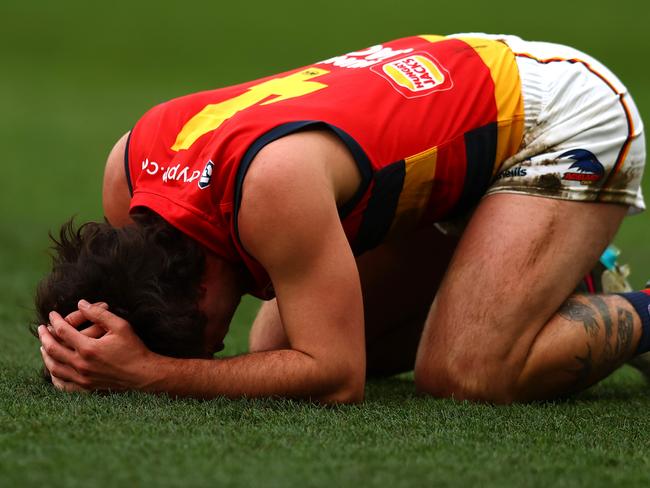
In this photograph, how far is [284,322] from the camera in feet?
8.90

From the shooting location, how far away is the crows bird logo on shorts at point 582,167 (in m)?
3.25

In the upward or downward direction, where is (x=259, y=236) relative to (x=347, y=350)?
upward

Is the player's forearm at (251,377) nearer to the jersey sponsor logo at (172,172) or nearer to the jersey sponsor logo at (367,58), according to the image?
the jersey sponsor logo at (172,172)

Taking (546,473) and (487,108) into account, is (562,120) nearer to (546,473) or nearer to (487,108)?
(487,108)

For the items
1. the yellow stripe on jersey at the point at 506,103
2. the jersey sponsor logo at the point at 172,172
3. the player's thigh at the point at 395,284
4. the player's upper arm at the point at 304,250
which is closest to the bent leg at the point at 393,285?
the player's thigh at the point at 395,284

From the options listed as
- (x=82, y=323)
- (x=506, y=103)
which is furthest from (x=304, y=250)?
(x=506, y=103)

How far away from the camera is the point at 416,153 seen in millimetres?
3016

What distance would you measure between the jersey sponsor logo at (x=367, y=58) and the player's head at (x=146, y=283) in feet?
2.62

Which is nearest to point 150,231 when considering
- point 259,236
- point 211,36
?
point 259,236

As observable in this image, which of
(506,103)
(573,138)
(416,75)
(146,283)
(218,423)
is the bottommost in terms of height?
(218,423)

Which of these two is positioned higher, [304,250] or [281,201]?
[281,201]

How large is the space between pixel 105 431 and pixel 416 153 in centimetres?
113

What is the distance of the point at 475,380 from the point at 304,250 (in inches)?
28.0

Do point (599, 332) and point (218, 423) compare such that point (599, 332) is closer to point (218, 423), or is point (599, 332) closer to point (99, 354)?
point (218, 423)
